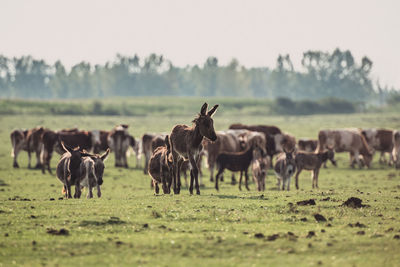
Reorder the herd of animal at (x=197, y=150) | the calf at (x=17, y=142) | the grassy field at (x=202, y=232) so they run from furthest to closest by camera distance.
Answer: the calf at (x=17, y=142), the herd of animal at (x=197, y=150), the grassy field at (x=202, y=232)

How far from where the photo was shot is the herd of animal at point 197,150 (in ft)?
58.8

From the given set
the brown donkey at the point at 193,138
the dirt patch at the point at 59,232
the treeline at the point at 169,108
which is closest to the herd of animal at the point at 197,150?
the brown donkey at the point at 193,138

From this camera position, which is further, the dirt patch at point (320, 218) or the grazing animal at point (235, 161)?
the grazing animal at point (235, 161)

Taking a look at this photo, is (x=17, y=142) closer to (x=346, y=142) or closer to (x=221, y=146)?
(x=221, y=146)

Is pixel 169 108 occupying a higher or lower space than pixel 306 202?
higher

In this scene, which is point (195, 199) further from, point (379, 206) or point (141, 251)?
point (141, 251)

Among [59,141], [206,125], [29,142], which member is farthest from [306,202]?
[29,142]

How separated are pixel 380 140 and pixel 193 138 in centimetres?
2646

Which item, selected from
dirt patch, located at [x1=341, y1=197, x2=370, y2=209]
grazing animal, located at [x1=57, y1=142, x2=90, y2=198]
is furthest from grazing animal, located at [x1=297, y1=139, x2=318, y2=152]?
dirt patch, located at [x1=341, y1=197, x2=370, y2=209]

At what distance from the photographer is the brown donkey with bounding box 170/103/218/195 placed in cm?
1683

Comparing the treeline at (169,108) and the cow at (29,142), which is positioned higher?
the treeline at (169,108)

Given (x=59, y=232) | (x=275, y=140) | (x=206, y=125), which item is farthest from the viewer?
(x=275, y=140)

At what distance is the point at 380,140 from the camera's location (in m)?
40.5

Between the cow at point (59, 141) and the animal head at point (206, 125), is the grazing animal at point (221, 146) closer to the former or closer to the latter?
the cow at point (59, 141)
